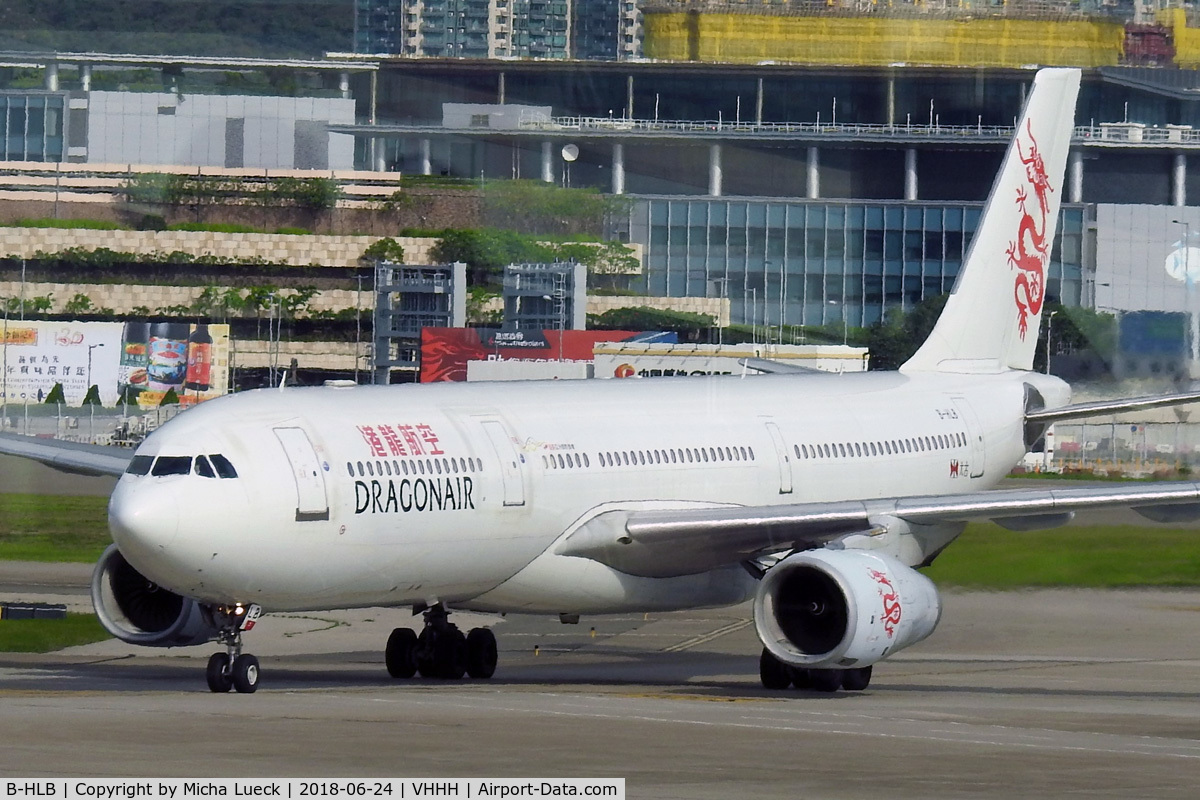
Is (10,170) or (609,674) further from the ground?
(10,170)

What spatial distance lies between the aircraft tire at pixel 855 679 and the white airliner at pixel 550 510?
0.02 m

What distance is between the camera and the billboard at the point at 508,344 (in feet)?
264

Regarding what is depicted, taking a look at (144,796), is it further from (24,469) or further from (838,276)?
(838,276)

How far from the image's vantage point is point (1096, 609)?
3472cm

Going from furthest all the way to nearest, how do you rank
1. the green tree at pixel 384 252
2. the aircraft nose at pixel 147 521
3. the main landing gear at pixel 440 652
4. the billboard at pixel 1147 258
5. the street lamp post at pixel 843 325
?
the green tree at pixel 384 252, the street lamp post at pixel 843 325, the billboard at pixel 1147 258, the main landing gear at pixel 440 652, the aircraft nose at pixel 147 521

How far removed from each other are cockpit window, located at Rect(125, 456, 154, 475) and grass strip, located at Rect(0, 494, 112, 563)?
21.8 meters

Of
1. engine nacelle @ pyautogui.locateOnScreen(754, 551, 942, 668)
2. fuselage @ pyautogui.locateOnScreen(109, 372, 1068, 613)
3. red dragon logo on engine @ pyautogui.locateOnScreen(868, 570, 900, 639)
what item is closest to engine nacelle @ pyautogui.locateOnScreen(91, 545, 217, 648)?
fuselage @ pyautogui.locateOnScreen(109, 372, 1068, 613)

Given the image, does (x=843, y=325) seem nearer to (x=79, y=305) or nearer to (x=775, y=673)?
(x=79, y=305)

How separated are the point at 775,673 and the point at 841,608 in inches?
71.4

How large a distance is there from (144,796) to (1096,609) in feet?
76.7

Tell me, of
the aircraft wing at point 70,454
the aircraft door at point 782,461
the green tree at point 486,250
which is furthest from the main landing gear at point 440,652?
the green tree at point 486,250

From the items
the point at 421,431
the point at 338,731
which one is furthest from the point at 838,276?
the point at 338,731

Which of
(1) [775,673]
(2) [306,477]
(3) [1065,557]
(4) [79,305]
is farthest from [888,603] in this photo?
(4) [79,305]

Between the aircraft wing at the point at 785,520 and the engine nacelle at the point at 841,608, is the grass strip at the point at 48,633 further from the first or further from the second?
the engine nacelle at the point at 841,608
